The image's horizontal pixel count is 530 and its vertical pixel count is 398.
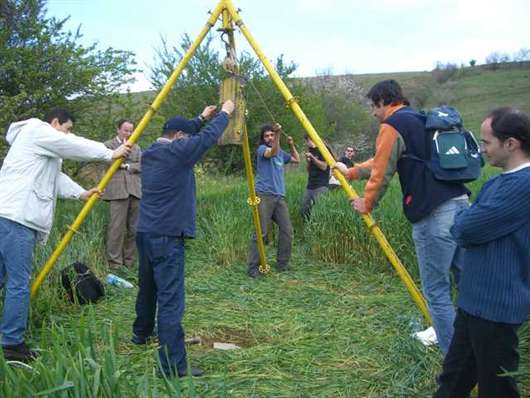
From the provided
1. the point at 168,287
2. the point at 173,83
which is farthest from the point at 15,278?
the point at 173,83

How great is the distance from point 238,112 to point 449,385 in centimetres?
300

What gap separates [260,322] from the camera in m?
5.49

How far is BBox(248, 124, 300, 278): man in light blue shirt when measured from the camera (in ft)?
24.2

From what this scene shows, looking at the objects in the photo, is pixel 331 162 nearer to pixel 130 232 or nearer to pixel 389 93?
pixel 389 93

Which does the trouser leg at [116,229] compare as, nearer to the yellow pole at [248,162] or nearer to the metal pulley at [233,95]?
the yellow pole at [248,162]

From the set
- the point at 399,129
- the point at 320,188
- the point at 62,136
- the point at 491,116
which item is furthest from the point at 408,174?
the point at 320,188

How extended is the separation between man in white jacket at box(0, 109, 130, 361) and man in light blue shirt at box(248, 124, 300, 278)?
3170 millimetres

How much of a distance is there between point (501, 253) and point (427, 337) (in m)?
1.81

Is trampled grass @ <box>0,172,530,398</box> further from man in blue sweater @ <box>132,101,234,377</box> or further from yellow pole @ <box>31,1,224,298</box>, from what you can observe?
yellow pole @ <box>31,1,224,298</box>

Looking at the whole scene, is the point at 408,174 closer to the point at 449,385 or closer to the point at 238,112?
the point at 449,385

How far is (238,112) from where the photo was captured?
5133 mm

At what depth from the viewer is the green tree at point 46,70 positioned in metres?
8.64

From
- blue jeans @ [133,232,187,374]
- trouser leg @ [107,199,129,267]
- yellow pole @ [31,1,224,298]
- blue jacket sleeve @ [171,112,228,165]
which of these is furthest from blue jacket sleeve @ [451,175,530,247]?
trouser leg @ [107,199,129,267]

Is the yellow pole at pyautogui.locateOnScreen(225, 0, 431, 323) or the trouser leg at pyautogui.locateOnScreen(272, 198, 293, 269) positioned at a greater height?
the yellow pole at pyautogui.locateOnScreen(225, 0, 431, 323)
